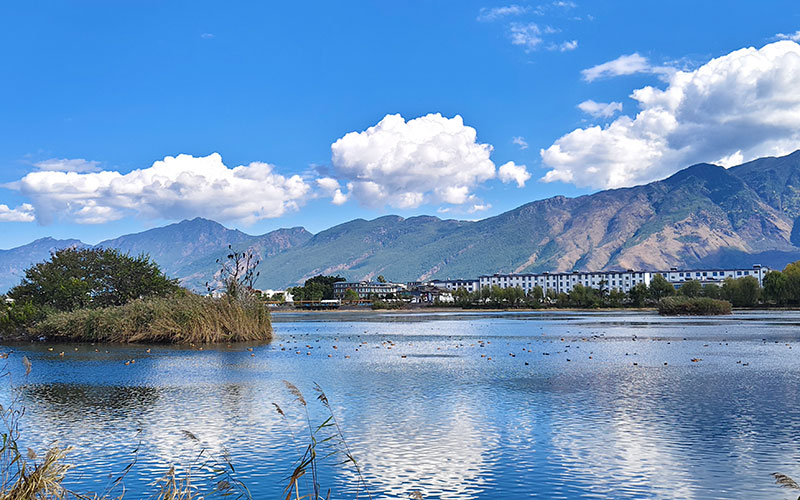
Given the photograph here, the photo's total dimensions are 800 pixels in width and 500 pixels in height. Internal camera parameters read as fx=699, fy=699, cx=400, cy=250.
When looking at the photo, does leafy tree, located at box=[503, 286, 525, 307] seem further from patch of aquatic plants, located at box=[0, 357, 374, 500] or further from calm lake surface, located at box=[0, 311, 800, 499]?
patch of aquatic plants, located at box=[0, 357, 374, 500]

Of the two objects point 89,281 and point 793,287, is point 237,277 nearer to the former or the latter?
point 89,281

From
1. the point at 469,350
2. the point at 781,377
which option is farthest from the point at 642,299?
the point at 781,377

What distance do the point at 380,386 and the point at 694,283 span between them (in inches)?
5817

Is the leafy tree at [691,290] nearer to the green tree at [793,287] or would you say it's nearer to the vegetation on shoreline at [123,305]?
the green tree at [793,287]

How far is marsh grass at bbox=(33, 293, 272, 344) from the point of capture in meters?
44.5

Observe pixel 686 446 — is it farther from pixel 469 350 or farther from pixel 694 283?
pixel 694 283

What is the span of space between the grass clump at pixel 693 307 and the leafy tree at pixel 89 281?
7859cm

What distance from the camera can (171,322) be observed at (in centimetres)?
4428

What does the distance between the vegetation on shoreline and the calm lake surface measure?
10.6m

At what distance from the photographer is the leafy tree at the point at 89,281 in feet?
175

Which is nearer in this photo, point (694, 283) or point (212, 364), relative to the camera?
A: point (212, 364)

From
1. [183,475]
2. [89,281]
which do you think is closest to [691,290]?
[89,281]

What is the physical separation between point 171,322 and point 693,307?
86.6m

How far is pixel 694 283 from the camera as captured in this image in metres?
156
